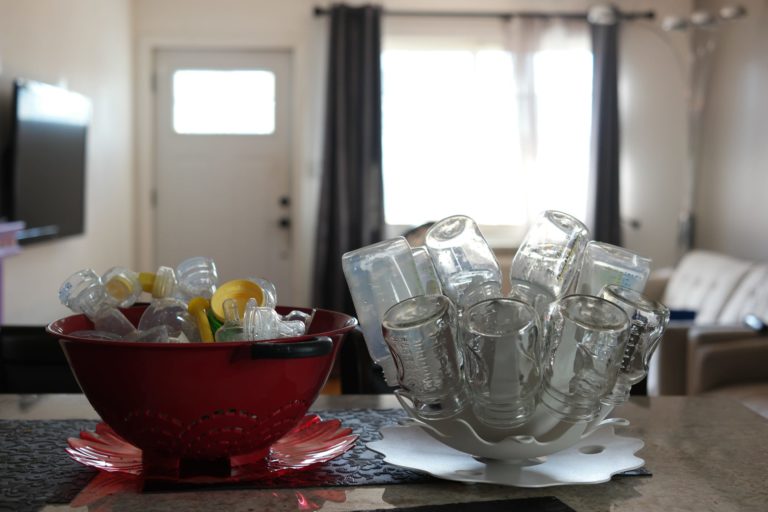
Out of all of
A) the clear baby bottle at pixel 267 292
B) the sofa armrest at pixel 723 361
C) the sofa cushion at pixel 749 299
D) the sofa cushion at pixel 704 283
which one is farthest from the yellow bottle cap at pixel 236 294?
the sofa cushion at pixel 704 283

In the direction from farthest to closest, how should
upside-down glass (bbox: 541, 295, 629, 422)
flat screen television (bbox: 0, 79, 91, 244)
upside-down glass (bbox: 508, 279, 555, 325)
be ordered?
flat screen television (bbox: 0, 79, 91, 244) < upside-down glass (bbox: 508, 279, 555, 325) < upside-down glass (bbox: 541, 295, 629, 422)

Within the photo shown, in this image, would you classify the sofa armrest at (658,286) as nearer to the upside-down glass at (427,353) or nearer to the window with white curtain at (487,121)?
the window with white curtain at (487,121)

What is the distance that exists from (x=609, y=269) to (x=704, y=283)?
372cm

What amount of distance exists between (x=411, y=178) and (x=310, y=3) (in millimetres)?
1254

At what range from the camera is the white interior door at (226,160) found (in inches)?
220

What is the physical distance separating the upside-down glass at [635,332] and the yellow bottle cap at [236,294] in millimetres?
369

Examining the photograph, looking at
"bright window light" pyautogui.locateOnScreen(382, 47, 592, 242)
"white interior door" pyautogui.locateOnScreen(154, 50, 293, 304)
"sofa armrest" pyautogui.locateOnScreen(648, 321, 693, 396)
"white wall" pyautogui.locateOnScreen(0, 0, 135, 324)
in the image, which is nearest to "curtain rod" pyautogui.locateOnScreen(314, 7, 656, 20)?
"bright window light" pyautogui.locateOnScreen(382, 47, 592, 242)

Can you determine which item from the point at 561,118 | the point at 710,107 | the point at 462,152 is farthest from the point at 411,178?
the point at 710,107

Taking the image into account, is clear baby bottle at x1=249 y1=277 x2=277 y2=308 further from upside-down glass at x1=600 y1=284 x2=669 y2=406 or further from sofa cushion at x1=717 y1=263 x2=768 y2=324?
sofa cushion at x1=717 y1=263 x2=768 y2=324

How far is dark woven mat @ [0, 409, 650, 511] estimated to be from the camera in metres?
0.88

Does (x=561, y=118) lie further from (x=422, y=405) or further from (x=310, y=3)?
(x=422, y=405)

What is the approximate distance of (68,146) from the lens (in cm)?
386

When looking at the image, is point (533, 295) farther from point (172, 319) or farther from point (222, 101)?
point (222, 101)

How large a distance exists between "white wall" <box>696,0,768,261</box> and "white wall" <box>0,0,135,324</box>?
11.7 feet
